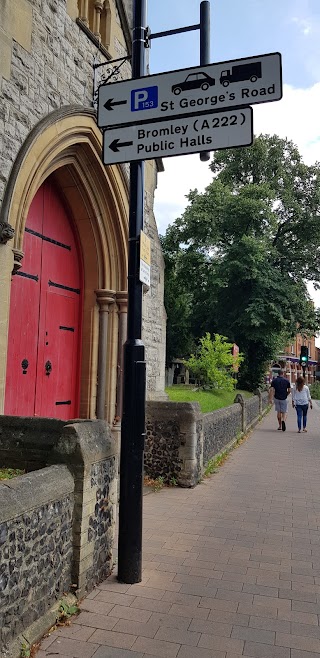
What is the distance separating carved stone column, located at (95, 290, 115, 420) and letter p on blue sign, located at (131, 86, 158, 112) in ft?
14.1

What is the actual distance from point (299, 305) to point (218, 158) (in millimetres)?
11600

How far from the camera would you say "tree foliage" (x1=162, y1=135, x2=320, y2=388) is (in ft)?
84.1

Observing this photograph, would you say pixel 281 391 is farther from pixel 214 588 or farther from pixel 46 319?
pixel 214 588

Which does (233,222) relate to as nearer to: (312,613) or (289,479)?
(289,479)

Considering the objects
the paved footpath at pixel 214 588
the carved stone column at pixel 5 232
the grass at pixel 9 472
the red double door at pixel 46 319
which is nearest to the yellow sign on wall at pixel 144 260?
the grass at pixel 9 472

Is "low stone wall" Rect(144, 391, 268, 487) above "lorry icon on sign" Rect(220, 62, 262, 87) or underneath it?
underneath

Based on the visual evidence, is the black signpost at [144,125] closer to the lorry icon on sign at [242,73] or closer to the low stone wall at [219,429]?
the lorry icon on sign at [242,73]

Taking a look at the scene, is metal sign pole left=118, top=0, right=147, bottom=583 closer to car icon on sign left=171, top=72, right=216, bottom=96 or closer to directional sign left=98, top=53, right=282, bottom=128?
directional sign left=98, top=53, right=282, bottom=128

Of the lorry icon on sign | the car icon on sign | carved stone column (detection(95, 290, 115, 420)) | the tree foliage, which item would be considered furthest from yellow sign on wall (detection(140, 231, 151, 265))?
the tree foliage

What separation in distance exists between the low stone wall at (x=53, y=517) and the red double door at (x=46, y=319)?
2784mm

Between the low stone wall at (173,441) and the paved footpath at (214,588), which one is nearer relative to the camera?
Result: the paved footpath at (214,588)

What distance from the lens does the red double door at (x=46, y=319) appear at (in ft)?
21.8

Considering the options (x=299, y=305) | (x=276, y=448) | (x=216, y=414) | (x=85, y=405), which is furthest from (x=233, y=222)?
(x=85, y=405)

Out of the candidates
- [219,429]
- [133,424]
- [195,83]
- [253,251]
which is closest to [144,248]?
[195,83]
